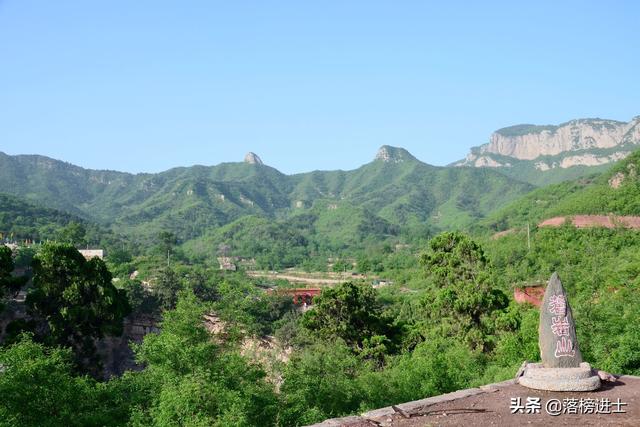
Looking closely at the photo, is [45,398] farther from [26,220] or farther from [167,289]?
[26,220]

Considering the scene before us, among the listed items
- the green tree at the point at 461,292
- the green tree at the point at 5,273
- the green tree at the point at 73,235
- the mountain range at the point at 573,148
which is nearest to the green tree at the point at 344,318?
the green tree at the point at 461,292

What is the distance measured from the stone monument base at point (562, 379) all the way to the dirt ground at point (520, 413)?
0.34ft

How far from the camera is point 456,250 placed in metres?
23.0

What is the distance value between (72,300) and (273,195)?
156m

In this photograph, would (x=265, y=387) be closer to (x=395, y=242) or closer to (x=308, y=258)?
(x=308, y=258)

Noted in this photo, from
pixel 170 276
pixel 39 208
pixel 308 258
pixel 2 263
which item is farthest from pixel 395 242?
pixel 2 263

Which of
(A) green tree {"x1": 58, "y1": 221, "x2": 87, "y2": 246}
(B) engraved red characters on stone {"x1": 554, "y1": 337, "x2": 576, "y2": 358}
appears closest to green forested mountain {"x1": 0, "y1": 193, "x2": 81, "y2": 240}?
(A) green tree {"x1": 58, "y1": 221, "x2": 87, "y2": 246}

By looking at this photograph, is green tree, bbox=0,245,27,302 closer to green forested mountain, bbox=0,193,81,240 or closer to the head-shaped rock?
the head-shaped rock

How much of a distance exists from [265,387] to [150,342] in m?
3.42

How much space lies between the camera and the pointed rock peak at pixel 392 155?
184375mm

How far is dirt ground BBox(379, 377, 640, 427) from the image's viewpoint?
28.3ft

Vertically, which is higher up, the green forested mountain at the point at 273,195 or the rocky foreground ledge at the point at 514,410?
the green forested mountain at the point at 273,195

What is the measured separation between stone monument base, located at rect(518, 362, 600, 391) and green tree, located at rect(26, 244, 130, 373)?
1679 centimetres

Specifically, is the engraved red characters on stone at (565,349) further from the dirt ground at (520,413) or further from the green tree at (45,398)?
the green tree at (45,398)
